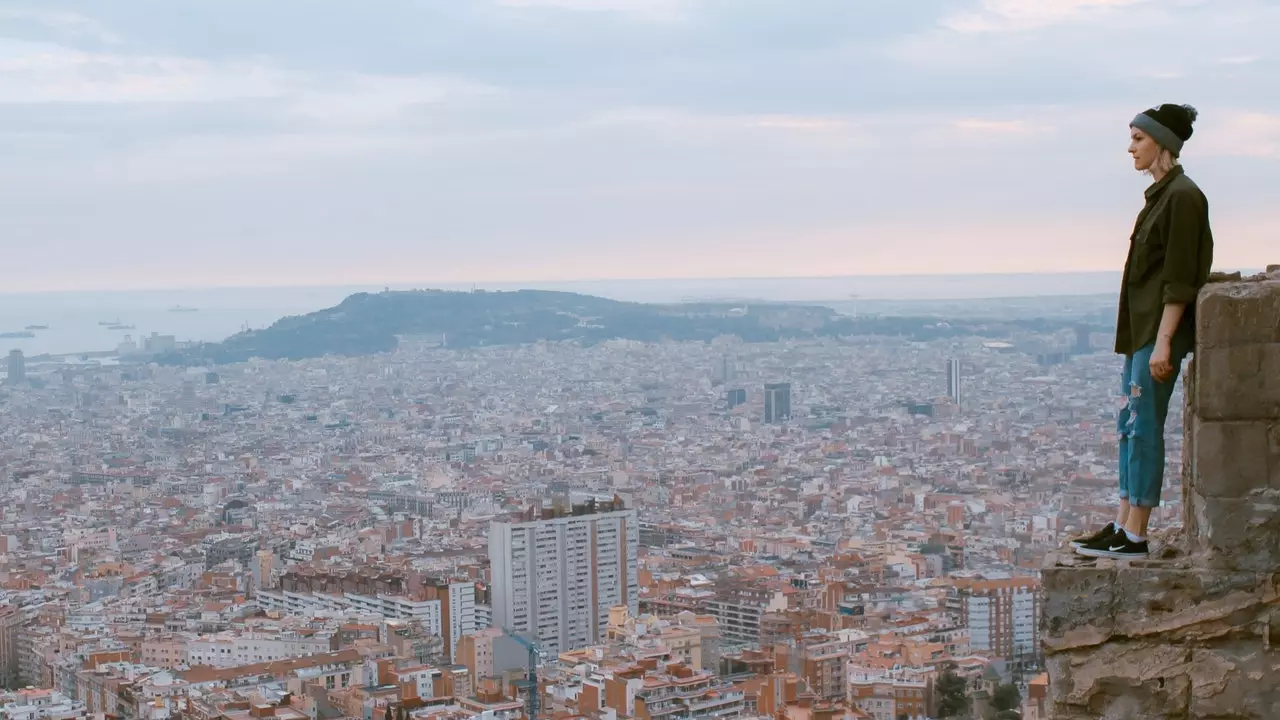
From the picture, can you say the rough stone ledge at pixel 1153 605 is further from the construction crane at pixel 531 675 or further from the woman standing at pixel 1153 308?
the construction crane at pixel 531 675

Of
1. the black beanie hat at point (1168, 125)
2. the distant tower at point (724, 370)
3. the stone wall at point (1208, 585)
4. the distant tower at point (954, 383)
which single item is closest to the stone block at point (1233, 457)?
the stone wall at point (1208, 585)

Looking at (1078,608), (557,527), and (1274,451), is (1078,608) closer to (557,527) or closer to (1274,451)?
(1274,451)

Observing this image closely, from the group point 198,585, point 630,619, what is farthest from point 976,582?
point 198,585

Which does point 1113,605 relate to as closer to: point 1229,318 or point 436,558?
point 1229,318

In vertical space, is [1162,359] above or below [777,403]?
above

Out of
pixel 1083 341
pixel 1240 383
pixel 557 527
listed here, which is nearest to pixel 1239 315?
pixel 1240 383

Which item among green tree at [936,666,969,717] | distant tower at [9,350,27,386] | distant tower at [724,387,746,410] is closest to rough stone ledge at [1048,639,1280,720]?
green tree at [936,666,969,717]

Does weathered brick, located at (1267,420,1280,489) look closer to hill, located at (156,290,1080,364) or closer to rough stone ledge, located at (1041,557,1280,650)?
rough stone ledge, located at (1041,557,1280,650)
